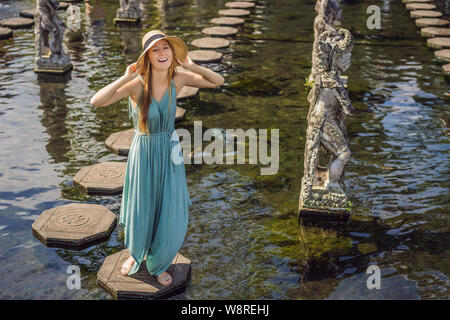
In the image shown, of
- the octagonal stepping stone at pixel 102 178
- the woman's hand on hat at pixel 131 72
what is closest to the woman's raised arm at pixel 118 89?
the woman's hand on hat at pixel 131 72

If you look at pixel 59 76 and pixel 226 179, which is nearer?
pixel 226 179

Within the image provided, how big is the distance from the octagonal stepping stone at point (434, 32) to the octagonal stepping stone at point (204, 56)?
5.52m

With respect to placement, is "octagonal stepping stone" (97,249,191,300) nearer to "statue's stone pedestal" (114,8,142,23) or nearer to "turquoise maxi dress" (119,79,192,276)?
"turquoise maxi dress" (119,79,192,276)

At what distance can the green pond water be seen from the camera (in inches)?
A: 214

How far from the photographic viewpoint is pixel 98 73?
37.5 ft

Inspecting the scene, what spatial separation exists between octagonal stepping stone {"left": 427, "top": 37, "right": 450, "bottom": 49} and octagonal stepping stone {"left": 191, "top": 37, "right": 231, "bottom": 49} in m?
4.80

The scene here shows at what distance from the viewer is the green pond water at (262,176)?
214 inches

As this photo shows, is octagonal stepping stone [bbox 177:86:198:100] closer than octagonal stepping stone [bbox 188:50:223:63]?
Yes

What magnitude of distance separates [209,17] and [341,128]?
10865mm

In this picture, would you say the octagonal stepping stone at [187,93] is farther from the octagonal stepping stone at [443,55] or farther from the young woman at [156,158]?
the octagonal stepping stone at [443,55]

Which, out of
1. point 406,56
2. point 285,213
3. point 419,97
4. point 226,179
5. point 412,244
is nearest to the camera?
point 412,244

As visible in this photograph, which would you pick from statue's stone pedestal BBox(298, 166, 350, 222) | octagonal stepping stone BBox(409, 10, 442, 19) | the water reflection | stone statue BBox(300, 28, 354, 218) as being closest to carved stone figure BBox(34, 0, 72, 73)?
the water reflection
